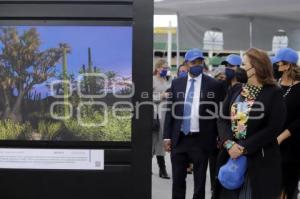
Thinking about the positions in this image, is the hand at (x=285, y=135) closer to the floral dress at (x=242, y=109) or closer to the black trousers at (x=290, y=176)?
the black trousers at (x=290, y=176)

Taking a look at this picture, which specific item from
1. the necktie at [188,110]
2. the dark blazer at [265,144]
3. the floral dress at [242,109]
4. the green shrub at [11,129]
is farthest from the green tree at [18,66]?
the necktie at [188,110]

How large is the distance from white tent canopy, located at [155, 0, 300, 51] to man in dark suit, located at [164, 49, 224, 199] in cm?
95

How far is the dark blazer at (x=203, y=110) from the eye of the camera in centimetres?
656

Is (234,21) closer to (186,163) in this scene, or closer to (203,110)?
(203,110)

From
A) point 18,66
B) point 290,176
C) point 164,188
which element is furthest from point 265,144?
point 164,188

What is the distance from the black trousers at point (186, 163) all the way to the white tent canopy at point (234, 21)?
1766 millimetres

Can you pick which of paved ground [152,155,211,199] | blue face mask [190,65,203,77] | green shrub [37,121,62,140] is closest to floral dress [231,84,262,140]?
green shrub [37,121,62,140]

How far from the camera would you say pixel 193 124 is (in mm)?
6547

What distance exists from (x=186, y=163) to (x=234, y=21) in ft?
7.29

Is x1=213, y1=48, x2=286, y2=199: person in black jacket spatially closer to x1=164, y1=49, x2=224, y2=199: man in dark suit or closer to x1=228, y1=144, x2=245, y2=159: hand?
x1=228, y1=144, x2=245, y2=159: hand

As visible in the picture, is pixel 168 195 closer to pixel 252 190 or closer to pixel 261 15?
pixel 261 15

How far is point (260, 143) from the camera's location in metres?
4.71

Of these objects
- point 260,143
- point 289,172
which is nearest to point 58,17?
point 260,143

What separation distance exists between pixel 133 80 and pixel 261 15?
321 centimetres
